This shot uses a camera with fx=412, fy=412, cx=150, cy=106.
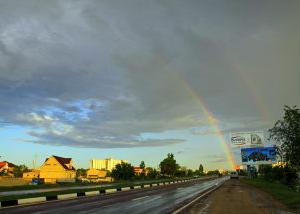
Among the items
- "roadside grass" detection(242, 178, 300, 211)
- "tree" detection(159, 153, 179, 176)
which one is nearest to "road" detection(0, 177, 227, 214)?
"roadside grass" detection(242, 178, 300, 211)

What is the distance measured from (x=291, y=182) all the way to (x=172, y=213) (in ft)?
185

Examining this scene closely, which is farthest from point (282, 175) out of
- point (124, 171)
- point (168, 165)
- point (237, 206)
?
point (168, 165)

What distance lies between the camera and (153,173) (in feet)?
548

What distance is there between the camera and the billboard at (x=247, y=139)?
278ft

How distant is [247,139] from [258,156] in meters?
5.48

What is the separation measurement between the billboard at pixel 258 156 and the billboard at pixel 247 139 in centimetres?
316

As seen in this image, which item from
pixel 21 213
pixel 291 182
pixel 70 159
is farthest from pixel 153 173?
pixel 21 213

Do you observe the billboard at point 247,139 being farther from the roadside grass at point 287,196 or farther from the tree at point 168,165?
the tree at point 168,165

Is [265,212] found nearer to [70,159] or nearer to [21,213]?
[21,213]

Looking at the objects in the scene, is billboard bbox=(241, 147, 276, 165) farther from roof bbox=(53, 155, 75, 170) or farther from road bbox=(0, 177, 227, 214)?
roof bbox=(53, 155, 75, 170)

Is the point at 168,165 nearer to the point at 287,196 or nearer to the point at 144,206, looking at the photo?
the point at 287,196

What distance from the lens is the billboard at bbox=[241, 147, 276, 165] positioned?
283 feet

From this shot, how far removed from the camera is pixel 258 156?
87.9 m

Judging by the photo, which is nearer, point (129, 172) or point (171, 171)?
point (129, 172)
